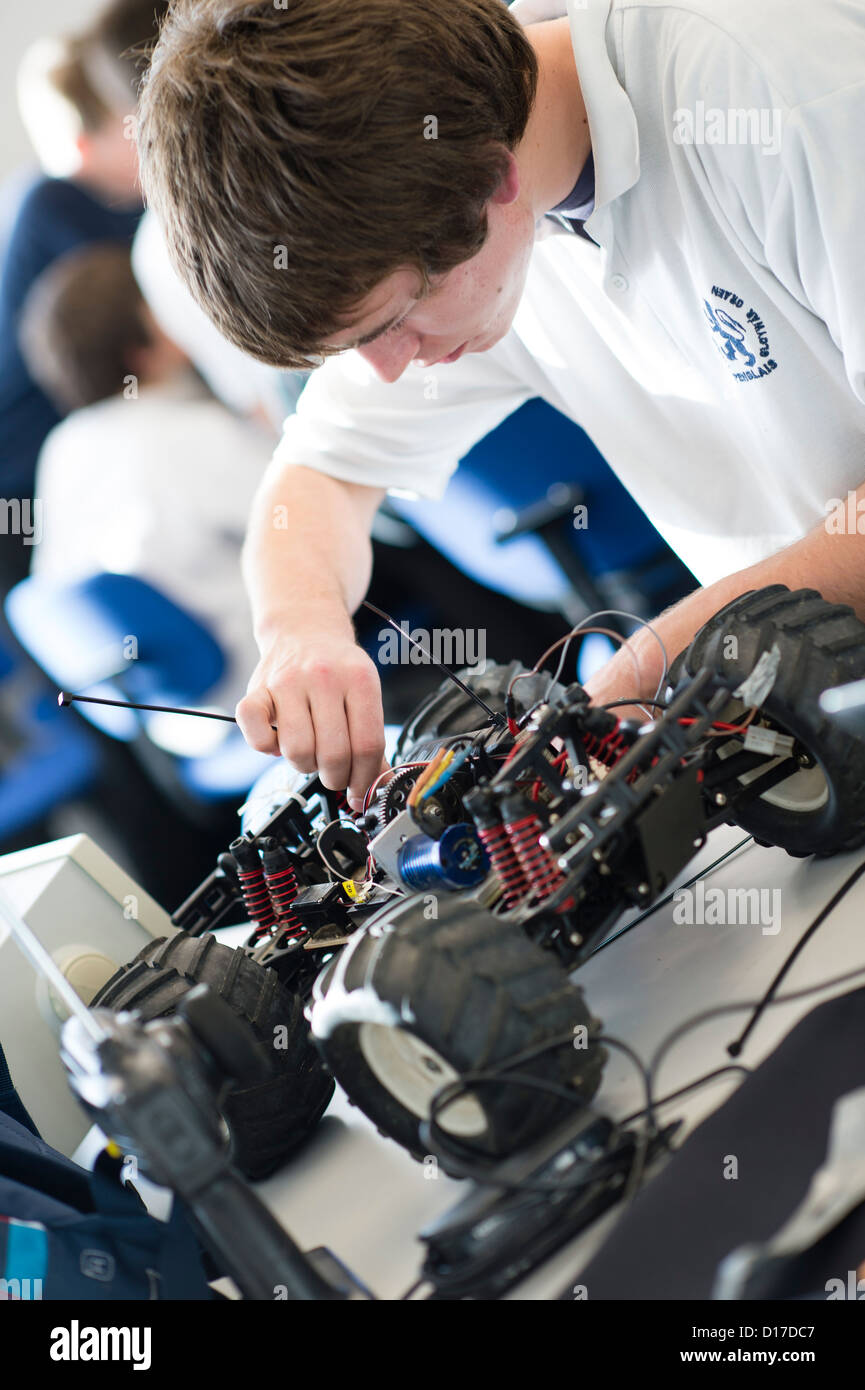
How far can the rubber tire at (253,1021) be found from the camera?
0.93 m

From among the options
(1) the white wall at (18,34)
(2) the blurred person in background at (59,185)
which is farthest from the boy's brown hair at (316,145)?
(1) the white wall at (18,34)

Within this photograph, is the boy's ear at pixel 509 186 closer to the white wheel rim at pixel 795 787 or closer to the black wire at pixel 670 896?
the white wheel rim at pixel 795 787

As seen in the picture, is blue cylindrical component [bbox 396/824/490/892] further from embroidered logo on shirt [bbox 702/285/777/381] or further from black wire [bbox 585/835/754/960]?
embroidered logo on shirt [bbox 702/285/777/381]

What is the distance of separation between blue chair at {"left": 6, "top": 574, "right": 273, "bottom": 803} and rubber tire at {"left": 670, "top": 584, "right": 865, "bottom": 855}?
1.97 metres

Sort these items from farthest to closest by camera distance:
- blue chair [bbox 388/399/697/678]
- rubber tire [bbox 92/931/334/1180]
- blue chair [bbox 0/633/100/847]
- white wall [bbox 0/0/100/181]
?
white wall [bbox 0/0/100/181] → blue chair [bbox 0/633/100/847] → blue chair [bbox 388/399/697/678] → rubber tire [bbox 92/931/334/1180]

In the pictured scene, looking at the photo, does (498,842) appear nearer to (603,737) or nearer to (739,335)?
(603,737)

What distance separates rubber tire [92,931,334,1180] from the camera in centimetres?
93

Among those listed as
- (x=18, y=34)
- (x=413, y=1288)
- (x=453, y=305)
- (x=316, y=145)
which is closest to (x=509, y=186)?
(x=453, y=305)

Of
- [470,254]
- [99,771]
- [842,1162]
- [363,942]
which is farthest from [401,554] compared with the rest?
[842,1162]

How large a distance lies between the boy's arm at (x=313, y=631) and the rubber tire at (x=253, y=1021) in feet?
0.87

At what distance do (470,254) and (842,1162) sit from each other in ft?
2.67

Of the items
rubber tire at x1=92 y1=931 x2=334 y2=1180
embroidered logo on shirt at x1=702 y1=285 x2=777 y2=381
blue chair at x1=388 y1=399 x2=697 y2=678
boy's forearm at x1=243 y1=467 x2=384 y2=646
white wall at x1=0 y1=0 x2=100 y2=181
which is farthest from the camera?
white wall at x1=0 y1=0 x2=100 y2=181

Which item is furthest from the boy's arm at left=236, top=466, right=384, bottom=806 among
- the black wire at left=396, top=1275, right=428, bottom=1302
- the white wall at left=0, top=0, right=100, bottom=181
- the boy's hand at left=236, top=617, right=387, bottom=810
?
the white wall at left=0, top=0, right=100, bottom=181

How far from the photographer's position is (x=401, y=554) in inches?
123
